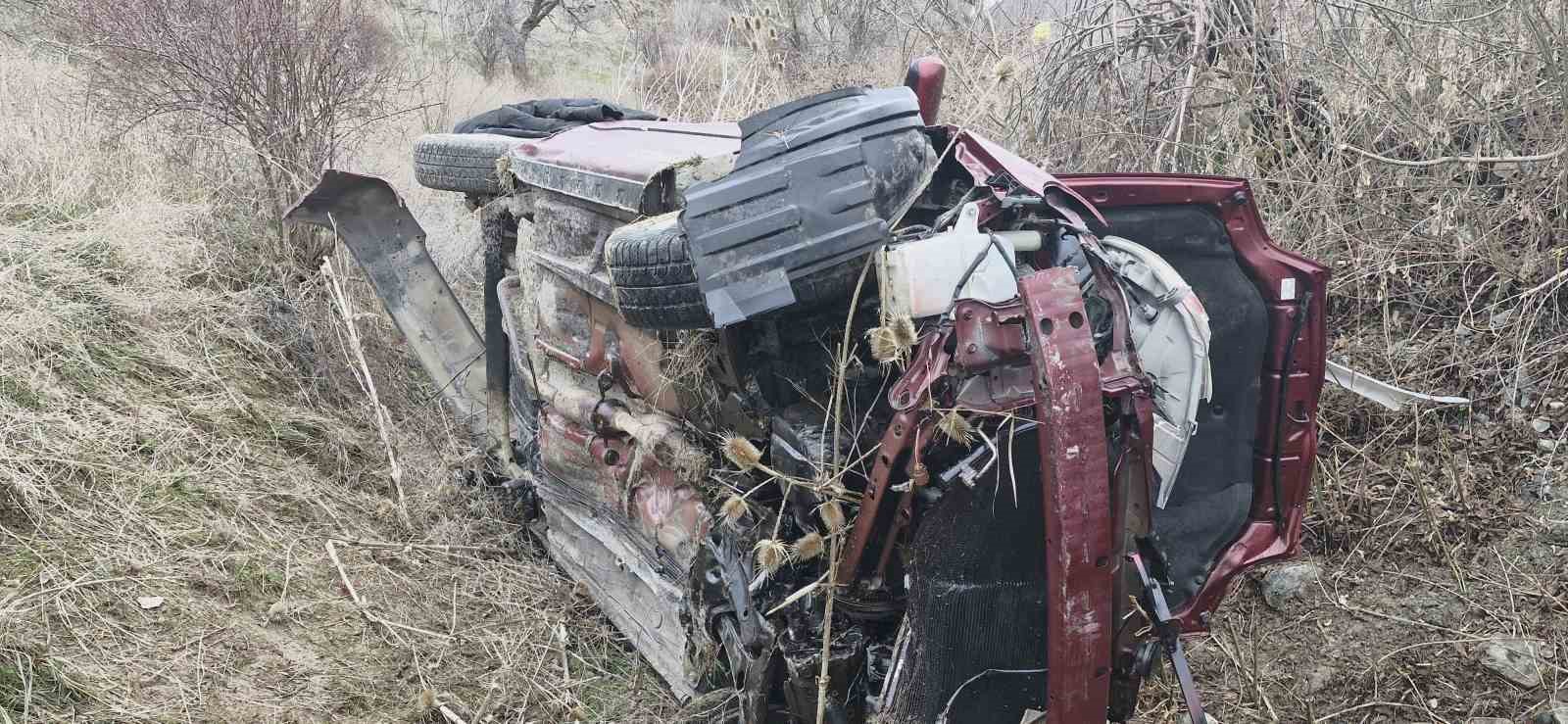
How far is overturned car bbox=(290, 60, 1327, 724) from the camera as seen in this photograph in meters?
2.14

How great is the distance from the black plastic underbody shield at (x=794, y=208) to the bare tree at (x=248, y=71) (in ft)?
12.5

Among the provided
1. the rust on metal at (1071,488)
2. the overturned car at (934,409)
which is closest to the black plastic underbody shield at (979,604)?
the overturned car at (934,409)

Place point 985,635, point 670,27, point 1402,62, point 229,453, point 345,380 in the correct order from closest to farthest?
point 985,635 → point 229,453 → point 1402,62 → point 345,380 → point 670,27

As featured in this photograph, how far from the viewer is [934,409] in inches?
85.1

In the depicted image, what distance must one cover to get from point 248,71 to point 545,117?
1.81 meters

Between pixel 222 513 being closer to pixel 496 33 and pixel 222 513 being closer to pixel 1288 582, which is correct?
pixel 1288 582

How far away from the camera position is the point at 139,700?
3088 millimetres

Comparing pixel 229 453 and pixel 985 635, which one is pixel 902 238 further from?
pixel 229 453

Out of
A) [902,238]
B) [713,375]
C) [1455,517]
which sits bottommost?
[1455,517]

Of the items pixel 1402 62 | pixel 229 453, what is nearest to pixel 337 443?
pixel 229 453

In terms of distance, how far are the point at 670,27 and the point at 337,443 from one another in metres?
9.90

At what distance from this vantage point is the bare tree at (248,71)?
16.9 feet

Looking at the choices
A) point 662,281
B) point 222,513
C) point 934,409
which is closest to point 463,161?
point 222,513

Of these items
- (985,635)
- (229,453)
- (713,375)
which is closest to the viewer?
(985,635)
